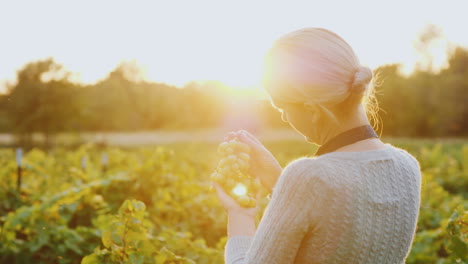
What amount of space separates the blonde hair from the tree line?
29346mm

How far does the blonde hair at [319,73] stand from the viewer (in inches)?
56.6

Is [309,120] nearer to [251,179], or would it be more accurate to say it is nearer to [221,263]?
[251,179]

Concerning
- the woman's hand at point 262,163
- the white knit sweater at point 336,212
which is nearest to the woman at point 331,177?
the white knit sweater at point 336,212

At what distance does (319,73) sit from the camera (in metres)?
1.43

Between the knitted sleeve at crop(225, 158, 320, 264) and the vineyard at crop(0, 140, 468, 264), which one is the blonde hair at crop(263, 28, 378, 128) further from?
the vineyard at crop(0, 140, 468, 264)

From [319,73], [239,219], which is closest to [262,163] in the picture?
[239,219]

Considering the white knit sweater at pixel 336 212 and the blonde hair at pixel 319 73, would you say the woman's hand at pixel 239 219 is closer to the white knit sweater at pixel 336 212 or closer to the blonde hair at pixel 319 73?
the white knit sweater at pixel 336 212

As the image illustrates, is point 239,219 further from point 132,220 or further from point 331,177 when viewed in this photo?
point 132,220

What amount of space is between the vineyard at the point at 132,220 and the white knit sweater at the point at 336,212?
2.53 feet

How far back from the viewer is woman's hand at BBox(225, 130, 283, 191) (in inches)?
75.2

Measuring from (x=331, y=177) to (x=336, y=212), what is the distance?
100 millimetres

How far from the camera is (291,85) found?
148cm

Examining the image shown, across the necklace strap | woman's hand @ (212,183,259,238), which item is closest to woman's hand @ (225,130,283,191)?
woman's hand @ (212,183,259,238)

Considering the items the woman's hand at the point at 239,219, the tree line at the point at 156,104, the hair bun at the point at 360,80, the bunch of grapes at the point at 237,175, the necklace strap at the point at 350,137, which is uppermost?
the hair bun at the point at 360,80
